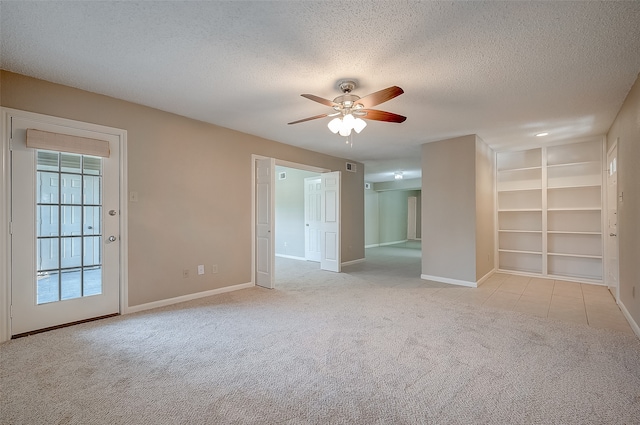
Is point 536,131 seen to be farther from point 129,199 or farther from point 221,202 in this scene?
point 129,199

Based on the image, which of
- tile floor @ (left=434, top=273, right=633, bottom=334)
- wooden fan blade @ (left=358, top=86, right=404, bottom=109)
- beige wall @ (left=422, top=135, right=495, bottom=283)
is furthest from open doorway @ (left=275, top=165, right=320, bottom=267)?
wooden fan blade @ (left=358, top=86, right=404, bottom=109)

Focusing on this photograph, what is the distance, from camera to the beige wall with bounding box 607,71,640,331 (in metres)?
2.84

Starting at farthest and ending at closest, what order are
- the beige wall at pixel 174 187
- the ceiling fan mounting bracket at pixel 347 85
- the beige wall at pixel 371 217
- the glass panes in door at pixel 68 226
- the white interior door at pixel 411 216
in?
1. the white interior door at pixel 411 216
2. the beige wall at pixel 371 217
3. the beige wall at pixel 174 187
4. the glass panes in door at pixel 68 226
5. the ceiling fan mounting bracket at pixel 347 85

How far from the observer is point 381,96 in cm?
252

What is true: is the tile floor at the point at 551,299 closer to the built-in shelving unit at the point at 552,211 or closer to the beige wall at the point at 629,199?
the beige wall at the point at 629,199

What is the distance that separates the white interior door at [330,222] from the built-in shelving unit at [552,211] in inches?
131

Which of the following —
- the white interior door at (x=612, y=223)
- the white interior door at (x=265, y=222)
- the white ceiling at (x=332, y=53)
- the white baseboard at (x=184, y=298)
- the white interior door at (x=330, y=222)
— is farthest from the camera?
the white interior door at (x=330, y=222)

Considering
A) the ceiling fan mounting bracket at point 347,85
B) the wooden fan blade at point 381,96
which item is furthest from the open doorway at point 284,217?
the wooden fan blade at point 381,96

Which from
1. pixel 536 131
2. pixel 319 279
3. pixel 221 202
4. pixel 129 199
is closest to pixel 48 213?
pixel 129 199

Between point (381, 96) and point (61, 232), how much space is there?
3.48m

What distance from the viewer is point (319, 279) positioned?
5.28 metres

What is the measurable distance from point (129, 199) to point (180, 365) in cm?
216

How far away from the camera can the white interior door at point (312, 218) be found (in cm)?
724

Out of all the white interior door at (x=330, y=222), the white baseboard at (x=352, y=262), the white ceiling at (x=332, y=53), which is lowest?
the white baseboard at (x=352, y=262)
